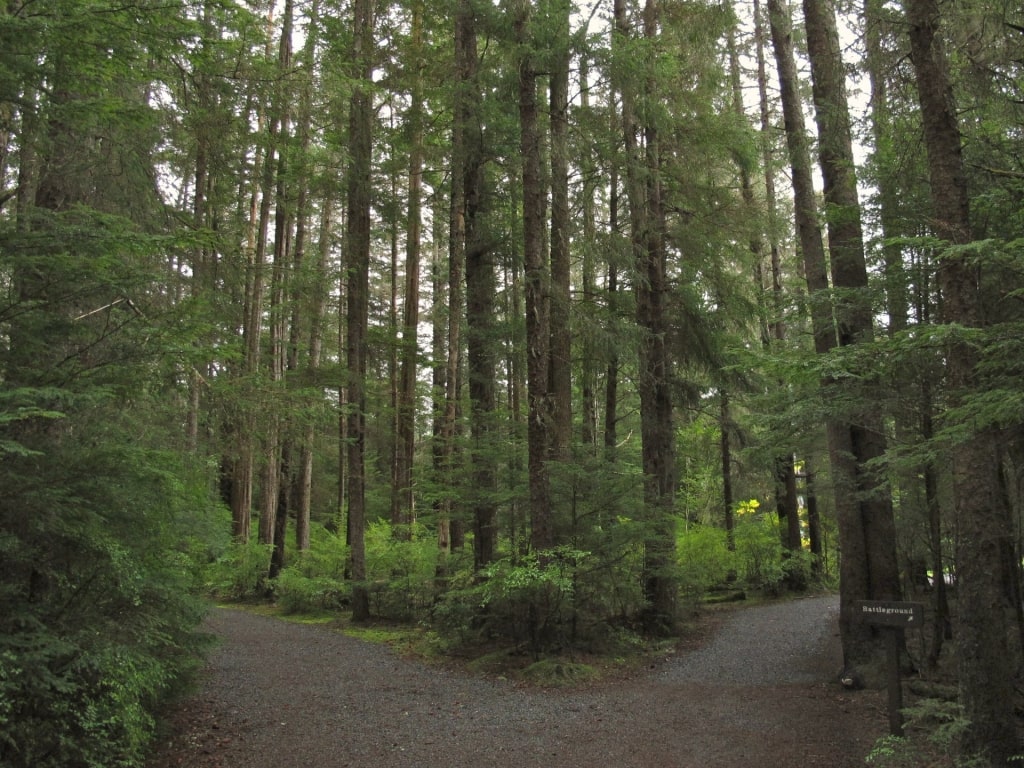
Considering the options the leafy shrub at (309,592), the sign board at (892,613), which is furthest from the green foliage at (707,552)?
the sign board at (892,613)

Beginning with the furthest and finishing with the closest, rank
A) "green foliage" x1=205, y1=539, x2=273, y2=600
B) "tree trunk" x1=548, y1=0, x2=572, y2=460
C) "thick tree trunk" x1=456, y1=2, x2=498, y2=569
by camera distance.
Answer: "green foliage" x1=205, y1=539, x2=273, y2=600 < "thick tree trunk" x1=456, y1=2, x2=498, y2=569 < "tree trunk" x1=548, y1=0, x2=572, y2=460

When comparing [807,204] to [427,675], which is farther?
[807,204]

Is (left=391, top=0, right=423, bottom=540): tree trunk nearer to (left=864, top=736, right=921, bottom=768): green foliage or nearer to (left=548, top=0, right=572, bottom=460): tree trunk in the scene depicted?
(left=548, top=0, right=572, bottom=460): tree trunk

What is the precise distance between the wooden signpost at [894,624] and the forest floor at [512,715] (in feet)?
1.55

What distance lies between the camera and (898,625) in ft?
20.7

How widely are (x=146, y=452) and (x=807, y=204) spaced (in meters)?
9.43

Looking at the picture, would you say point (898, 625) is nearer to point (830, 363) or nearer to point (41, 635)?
point (830, 363)

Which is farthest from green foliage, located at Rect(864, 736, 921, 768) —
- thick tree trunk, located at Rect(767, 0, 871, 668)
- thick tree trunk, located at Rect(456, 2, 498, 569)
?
thick tree trunk, located at Rect(456, 2, 498, 569)

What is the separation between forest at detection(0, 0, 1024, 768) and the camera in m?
5.00

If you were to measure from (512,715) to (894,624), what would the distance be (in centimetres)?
400

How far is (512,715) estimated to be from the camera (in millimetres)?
7566

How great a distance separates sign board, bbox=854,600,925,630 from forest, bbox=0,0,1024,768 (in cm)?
39

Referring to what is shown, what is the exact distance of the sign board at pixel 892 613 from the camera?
20.3ft

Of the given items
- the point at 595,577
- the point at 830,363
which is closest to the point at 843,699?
the point at 595,577
